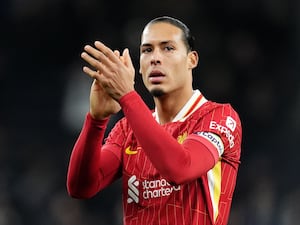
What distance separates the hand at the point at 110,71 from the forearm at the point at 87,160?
1.17 feet

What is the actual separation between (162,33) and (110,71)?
65 centimetres

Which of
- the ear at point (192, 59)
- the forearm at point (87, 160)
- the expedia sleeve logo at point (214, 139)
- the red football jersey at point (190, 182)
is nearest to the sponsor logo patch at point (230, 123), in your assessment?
the red football jersey at point (190, 182)

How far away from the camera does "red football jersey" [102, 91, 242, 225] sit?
3080 mm

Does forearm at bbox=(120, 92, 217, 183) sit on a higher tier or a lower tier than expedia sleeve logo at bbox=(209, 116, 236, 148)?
lower

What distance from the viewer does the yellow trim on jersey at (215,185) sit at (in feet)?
10.2

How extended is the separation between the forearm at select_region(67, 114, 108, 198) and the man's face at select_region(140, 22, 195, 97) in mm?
334

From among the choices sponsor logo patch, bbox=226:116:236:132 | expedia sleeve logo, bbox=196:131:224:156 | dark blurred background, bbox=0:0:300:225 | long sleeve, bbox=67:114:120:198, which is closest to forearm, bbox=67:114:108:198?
long sleeve, bbox=67:114:120:198

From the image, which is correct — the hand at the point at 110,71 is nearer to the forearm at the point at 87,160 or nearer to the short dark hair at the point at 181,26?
the forearm at the point at 87,160

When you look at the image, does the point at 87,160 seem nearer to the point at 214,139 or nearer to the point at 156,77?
the point at 156,77

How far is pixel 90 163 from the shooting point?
10.7 feet

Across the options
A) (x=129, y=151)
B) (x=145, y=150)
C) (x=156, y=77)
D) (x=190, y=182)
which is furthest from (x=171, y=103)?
(x=145, y=150)

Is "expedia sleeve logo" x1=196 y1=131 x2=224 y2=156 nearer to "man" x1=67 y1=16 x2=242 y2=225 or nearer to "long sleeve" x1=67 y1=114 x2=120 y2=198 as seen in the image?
"man" x1=67 y1=16 x2=242 y2=225
